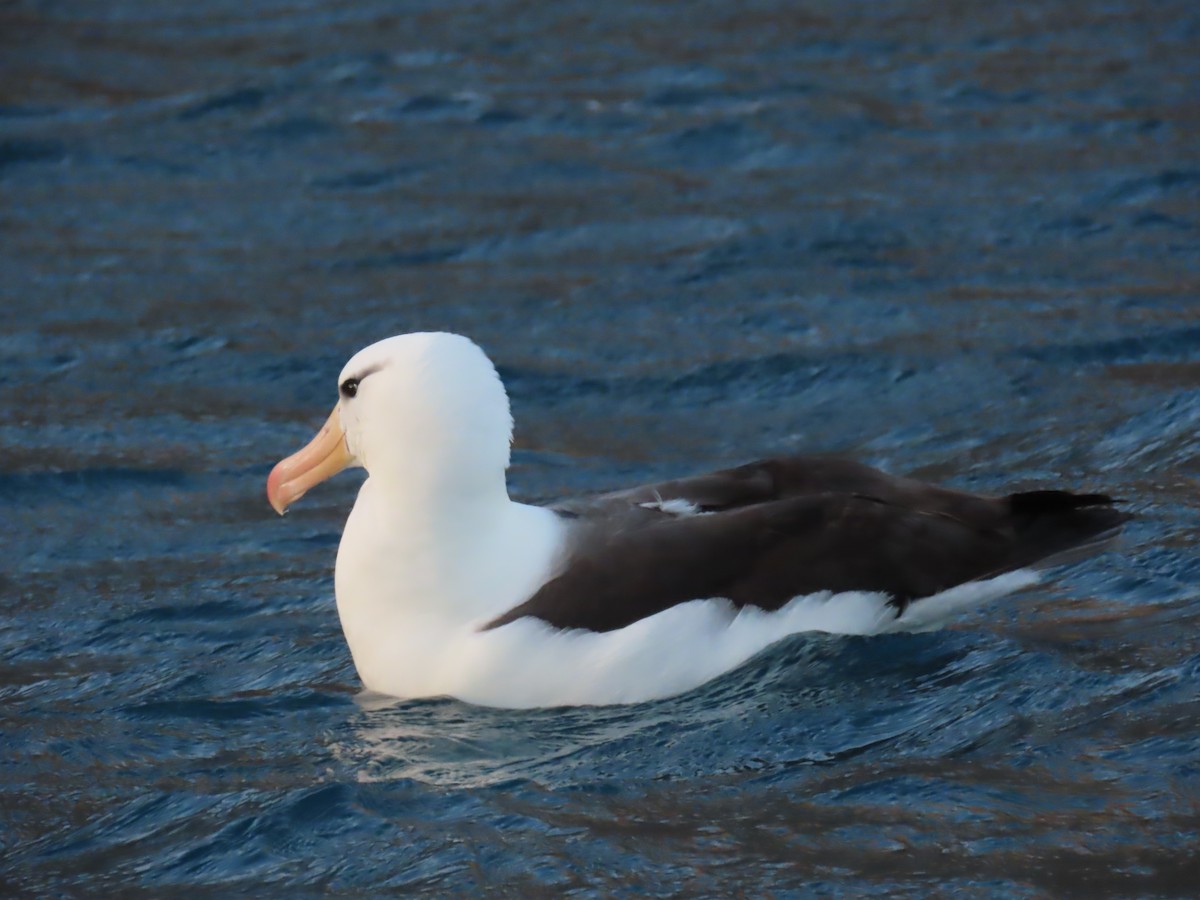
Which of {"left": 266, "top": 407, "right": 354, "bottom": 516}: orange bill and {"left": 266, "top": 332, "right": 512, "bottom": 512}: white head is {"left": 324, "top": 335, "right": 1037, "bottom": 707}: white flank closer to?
{"left": 266, "top": 332, "right": 512, "bottom": 512}: white head

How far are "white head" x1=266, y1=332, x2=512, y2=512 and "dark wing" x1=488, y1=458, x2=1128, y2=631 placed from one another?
1.54 feet

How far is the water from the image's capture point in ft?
21.2

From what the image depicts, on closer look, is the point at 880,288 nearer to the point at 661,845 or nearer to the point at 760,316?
the point at 760,316

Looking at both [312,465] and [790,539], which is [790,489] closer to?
[790,539]

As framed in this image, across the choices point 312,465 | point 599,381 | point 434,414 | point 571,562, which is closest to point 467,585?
point 571,562

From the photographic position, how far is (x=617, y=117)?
15273mm

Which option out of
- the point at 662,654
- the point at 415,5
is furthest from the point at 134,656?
the point at 415,5

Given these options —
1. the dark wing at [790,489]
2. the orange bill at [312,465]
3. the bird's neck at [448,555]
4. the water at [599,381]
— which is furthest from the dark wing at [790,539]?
the orange bill at [312,465]

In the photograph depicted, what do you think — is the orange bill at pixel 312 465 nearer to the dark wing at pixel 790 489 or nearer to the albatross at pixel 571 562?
the albatross at pixel 571 562

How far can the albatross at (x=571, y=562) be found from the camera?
7.01 meters

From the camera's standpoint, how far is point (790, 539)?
733 cm

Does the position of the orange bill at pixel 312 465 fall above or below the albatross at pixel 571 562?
above

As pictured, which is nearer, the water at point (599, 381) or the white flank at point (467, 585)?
the water at point (599, 381)

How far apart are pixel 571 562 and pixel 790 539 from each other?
0.82 metres
